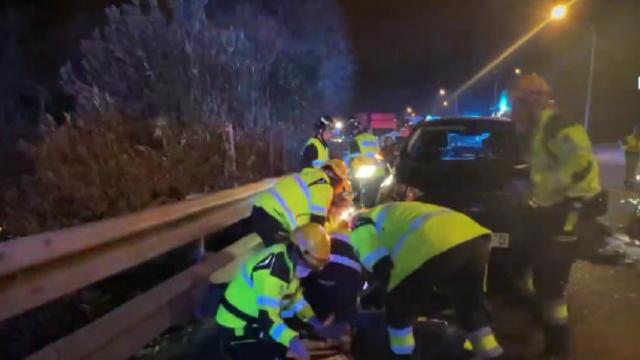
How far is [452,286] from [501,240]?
1992 millimetres

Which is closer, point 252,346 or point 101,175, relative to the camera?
point 252,346

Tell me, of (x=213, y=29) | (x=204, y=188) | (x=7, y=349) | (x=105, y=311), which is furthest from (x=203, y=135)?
(x=213, y=29)

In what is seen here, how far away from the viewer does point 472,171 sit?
7496 millimetres

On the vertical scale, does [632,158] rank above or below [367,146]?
below

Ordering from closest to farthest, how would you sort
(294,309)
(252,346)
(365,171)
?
(252,346), (294,309), (365,171)

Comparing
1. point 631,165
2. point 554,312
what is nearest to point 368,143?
point 554,312

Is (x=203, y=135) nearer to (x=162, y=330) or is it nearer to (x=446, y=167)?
(x=446, y=167)

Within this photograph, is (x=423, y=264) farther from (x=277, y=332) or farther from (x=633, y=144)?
(x=633, y=144)

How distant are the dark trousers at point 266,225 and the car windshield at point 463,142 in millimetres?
2608

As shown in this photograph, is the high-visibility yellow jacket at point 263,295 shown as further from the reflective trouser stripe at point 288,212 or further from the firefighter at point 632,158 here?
the firefighter at point 632,158

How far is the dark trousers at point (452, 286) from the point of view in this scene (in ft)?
14.8

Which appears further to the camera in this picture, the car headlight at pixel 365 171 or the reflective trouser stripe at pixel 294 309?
the car headlight at pixel 365 171

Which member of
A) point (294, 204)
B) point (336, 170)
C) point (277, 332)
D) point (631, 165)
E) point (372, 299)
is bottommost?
point (631, 165)

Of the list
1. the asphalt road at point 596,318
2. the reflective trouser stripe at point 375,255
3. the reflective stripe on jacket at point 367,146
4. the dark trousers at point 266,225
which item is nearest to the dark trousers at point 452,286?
the reflective trouser stripe at point 375,255
